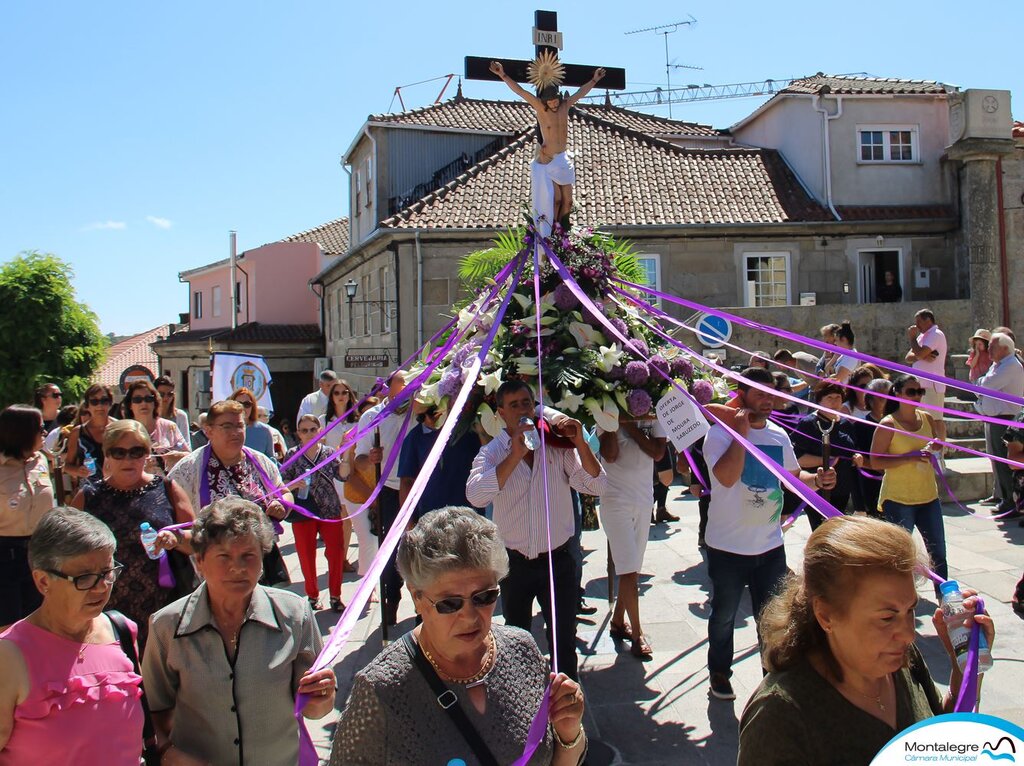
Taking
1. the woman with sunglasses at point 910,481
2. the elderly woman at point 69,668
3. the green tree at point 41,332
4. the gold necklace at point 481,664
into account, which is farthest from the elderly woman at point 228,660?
the green tree at point 41,332

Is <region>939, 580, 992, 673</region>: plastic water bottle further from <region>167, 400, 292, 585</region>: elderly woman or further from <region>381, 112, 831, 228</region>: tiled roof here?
<region>381, 112, 831, 228</region>: tiled roof

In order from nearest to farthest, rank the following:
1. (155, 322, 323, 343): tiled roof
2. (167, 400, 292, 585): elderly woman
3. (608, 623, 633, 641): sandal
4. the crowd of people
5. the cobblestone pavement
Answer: the crowd of people < the cobblestone pavement < (167, 400, 292, 585): elderly woman < (608, 623, 633, 641): sandal < (155, 322, 323, 343): tiled roof

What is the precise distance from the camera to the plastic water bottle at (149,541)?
3.70 meters

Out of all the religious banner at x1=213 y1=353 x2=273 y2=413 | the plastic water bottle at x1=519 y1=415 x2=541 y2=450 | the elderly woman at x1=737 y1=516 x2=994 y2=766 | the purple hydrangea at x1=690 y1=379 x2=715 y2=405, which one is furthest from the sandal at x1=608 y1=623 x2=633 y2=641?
the religious banner at x1=213 y1=353 x2=273 y2=413

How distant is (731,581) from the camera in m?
4.60

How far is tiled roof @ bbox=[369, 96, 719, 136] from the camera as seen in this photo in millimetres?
23641

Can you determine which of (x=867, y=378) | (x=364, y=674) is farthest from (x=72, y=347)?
(x=364, y=674)

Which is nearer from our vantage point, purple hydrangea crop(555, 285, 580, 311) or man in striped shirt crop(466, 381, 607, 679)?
man in striped shirt crop(466, 381, 607, 679)

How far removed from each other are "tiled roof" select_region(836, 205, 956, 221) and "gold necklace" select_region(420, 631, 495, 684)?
20225mm

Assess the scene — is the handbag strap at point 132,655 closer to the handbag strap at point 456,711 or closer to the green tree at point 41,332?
the handbag strap at point 456,711

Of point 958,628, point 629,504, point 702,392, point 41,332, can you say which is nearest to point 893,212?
point 629,504

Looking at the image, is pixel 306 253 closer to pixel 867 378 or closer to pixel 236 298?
pixel 236 298

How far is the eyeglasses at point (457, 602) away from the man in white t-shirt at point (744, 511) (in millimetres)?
2464

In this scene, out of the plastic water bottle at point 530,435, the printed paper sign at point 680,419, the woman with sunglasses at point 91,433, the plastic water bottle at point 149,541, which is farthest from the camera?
the woman with sunglasses at point 91,433
